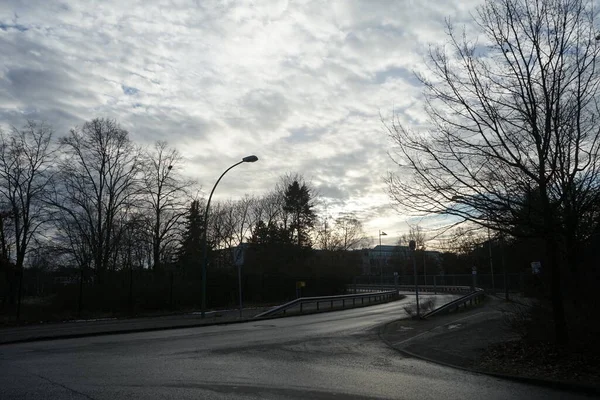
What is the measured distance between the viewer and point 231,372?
353 inches

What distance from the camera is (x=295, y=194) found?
65125 mm

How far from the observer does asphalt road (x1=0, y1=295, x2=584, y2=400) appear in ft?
24.1

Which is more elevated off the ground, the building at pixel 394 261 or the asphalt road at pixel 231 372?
the building at pixel 394 261

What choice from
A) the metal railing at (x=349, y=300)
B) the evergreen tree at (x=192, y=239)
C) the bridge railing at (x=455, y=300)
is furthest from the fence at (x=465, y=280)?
the evergreen tree at (x=192, y=239)

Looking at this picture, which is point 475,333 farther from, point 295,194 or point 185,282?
point 295,194

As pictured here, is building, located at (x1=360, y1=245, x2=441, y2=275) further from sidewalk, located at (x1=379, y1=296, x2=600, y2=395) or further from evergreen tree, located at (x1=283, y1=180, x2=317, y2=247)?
sidewalk, located at (x1=379, y1=296, x2=600, y2=395)

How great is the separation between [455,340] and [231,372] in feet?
24.8

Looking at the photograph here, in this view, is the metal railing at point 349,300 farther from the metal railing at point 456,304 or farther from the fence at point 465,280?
the fence at point 465,280

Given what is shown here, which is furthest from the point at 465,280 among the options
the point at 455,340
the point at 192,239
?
the point at 455,340

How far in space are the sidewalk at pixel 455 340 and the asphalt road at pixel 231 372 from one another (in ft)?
1.22

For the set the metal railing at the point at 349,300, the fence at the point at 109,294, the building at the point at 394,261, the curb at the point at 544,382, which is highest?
the building at the point at 394,261

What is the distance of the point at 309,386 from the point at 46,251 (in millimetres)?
35900

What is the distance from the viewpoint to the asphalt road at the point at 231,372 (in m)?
7.36

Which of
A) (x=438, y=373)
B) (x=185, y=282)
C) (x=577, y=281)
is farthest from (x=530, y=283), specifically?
(x=185, y=282)
